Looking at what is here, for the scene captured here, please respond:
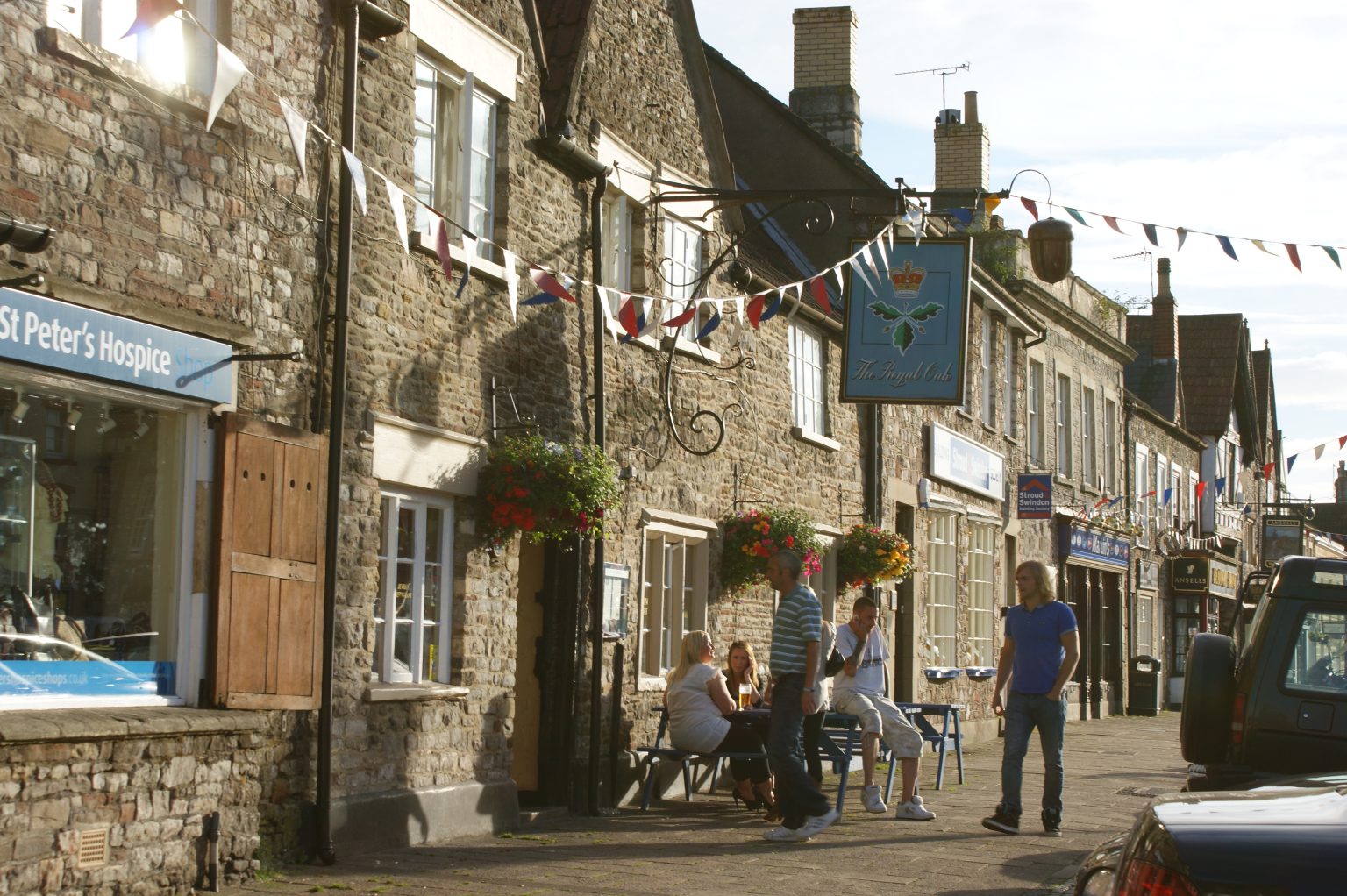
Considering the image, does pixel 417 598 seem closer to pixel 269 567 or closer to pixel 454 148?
pixel 269 567

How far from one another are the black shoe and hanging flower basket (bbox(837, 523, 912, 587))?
6785mm

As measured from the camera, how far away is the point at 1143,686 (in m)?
33.6

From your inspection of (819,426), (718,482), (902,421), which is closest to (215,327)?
(718,482)

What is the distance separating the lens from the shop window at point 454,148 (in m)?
11.4

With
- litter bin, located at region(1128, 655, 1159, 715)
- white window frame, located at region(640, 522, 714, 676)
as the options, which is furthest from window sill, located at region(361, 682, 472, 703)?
litter bin, located at region(1128, 655, 1159, 715)

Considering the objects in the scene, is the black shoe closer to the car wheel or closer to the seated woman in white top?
the seated woman in white top

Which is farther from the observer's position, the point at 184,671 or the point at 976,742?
the point at 976,742

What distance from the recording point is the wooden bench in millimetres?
12469

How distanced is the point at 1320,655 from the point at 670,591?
7711 mm

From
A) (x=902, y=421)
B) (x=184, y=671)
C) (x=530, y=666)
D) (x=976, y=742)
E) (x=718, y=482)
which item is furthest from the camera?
(x=976, y=742)

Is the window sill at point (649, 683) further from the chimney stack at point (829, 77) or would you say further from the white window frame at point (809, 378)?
the chimney stack at point (829, 77)

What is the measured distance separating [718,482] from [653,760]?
324 cm

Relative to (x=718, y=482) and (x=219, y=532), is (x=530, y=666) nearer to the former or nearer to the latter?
(x=718, y=482)

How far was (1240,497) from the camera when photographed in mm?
50875
